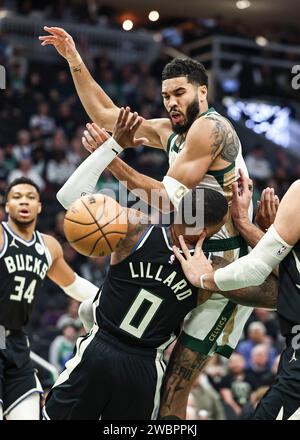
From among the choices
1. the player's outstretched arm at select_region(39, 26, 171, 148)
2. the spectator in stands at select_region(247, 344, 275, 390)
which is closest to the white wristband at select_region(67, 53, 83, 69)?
the player's outstretched arm at select_region(39, 26, 171, 148)

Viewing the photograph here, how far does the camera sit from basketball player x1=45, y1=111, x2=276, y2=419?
5.45 meters

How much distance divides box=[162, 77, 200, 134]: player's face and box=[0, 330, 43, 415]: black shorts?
7.04ft

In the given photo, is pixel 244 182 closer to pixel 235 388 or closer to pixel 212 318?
pixel 212 318

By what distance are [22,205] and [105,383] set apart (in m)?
2.18

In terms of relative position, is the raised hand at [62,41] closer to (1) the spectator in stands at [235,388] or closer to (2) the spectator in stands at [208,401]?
(2) the spectator in stands at [208,401]

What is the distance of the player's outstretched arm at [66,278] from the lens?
7270 mm

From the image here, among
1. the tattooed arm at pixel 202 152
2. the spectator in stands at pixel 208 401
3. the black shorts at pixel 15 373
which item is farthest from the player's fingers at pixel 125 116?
the spectator in stands at pixel 208 401

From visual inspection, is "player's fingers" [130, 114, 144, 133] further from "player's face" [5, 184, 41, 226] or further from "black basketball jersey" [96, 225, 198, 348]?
"player's face" [5, 184, 41, 226]

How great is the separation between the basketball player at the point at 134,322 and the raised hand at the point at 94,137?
63 cm

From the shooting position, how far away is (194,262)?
546 centimetres

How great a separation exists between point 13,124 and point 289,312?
11237 mm

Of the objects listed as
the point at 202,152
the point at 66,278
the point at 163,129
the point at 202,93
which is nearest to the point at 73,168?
the point at 66,278

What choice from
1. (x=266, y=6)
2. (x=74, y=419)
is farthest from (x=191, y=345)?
(x=266, y=6)

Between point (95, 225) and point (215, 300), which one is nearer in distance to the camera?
point (95, 225)
